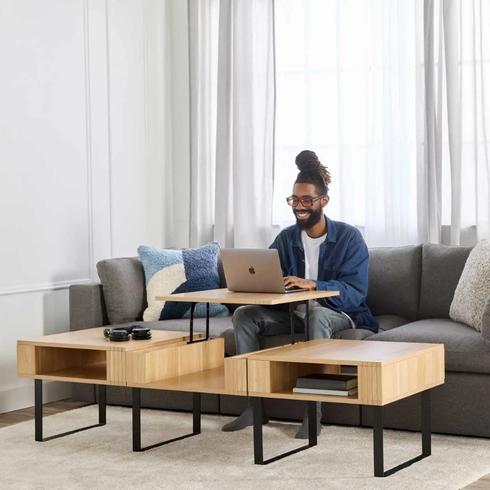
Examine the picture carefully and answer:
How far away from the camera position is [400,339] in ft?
14.1

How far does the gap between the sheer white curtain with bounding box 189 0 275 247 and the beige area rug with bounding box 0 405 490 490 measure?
1620 millimetres

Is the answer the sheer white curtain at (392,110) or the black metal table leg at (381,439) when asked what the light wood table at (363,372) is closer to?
the black metal table leg at (381,439)

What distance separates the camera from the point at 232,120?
5.91 meters

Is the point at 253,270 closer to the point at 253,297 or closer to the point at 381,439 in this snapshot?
the point at 253,297

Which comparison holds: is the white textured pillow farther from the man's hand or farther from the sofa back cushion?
the sofa back cushion

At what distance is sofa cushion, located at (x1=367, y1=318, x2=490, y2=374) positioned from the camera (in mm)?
4094

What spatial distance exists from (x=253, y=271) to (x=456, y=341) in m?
0.89

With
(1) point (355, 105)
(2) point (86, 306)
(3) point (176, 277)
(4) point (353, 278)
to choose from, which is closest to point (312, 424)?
(4) point (353, 278)

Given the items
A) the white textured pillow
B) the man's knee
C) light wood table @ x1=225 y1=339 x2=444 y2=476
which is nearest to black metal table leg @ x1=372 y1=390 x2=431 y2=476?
light wood table @ x1=225 y1=339 x2=444 y2=476

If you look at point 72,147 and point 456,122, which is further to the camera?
point 72,147

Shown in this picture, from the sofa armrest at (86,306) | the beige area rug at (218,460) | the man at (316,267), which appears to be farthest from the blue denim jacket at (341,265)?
the sofa armrest at (86,306)

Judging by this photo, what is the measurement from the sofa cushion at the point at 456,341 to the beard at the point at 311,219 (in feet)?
2.02

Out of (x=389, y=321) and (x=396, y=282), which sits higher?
(x=396, y=282)

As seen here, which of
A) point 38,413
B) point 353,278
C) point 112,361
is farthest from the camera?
point 353,278
